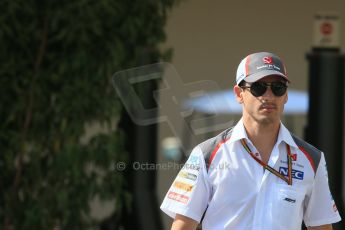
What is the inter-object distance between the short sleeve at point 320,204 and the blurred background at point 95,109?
9.43 feet

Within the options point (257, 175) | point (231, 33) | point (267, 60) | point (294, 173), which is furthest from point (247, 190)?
point (231, 33)

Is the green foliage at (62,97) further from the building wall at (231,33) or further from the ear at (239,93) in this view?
the ear at (239,93)

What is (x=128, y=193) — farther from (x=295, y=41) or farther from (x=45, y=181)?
(x=295, y=41)

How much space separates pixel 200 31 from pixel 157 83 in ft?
5.38

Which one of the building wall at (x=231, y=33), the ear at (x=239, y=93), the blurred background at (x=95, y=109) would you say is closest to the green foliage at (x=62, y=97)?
the blurred background at (x=95, y=109)

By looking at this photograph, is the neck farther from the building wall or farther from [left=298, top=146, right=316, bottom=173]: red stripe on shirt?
the building wall

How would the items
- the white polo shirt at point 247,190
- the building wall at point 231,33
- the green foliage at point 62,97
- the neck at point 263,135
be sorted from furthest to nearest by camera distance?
the building wall at point 231,33
the green foliage at point 62,97
the neck at point 263,135
the white polo shirt at point 247,190

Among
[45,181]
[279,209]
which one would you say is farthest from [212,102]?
[279,209]

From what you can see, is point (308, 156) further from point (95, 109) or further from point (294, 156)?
point (95, 109)

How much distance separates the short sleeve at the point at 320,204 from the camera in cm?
295

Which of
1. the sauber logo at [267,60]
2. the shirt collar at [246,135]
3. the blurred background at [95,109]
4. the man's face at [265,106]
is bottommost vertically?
the blurred background at [95,109]

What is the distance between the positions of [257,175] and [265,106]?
26 cm

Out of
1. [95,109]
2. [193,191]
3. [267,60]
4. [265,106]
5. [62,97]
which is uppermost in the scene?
[267,60]

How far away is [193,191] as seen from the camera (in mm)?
2902
